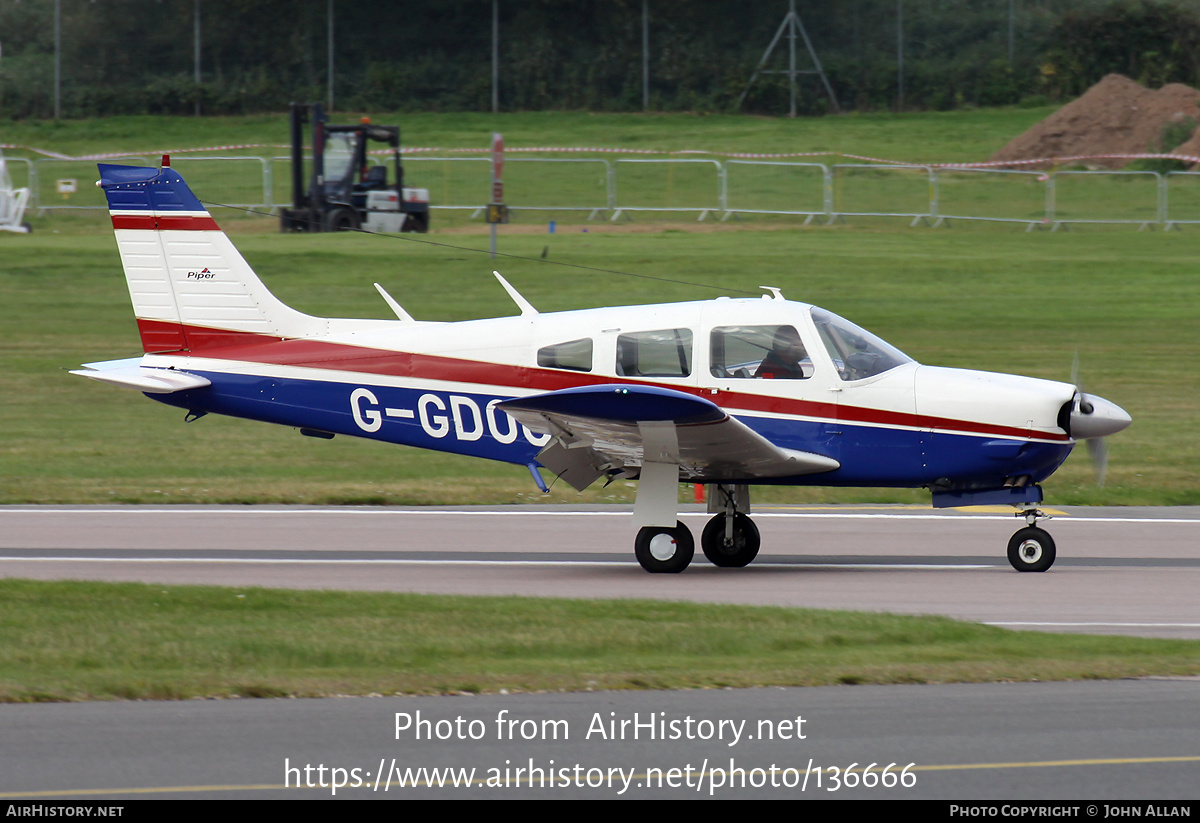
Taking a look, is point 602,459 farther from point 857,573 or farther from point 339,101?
point 339,101

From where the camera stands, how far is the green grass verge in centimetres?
805

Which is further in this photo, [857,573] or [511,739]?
[857,573]

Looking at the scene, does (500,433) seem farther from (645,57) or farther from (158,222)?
(645,57)

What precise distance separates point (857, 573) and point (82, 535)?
276 inches

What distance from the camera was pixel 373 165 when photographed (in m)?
36.8

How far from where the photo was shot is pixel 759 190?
131 feet

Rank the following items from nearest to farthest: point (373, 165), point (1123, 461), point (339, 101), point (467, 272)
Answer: point (1123, 461), point (467, 272), point (373, 165), point (339, 101)

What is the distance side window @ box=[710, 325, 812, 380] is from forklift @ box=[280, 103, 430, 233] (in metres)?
23.8

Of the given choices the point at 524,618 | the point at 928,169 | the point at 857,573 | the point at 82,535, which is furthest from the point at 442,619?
the point at 928,169

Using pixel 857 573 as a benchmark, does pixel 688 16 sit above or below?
above

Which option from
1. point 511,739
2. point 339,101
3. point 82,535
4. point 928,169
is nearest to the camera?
point 511,739

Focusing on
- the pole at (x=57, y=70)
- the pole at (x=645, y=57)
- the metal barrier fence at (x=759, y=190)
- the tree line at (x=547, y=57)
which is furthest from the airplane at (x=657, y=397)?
the pole at (x=57, y=70)

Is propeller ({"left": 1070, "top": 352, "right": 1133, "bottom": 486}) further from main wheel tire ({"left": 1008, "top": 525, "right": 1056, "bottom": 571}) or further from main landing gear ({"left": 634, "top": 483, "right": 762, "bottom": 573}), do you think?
main landing gear ({"left": 634, "top": 483, "right": 762, "bottom": 573})

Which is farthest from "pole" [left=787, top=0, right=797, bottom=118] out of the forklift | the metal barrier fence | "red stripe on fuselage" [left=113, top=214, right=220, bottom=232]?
"red stripe on fuselage" [left=113, top=214, right=220, bottom=232]
